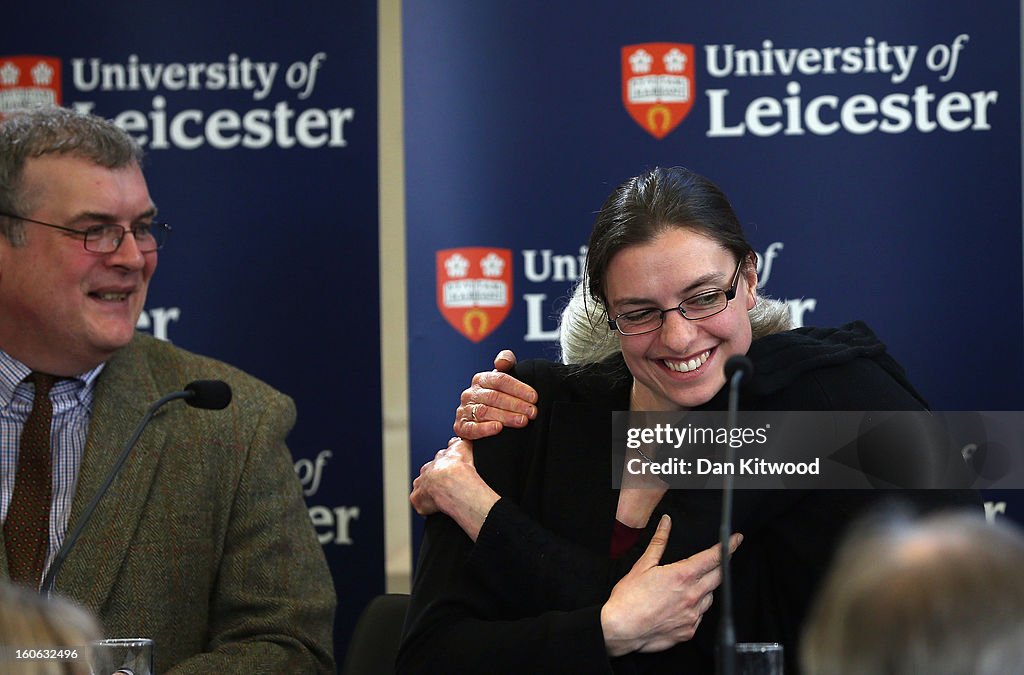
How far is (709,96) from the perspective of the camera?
3.79 metres

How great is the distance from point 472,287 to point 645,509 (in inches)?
55.7

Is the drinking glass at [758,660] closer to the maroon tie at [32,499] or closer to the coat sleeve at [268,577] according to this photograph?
the coat sleeve at [268,577]

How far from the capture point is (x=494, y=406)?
2699 mm

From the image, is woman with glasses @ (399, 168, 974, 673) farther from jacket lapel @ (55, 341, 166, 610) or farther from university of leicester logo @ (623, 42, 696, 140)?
university of leicester logo @ (623, 42, 696, 140)

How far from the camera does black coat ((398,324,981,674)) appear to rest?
2.35 metres

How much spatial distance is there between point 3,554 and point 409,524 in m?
1.43

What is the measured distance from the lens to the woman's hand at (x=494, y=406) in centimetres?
266

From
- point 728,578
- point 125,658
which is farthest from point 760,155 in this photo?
point 125,658

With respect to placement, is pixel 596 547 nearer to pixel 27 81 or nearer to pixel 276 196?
pixel 276 196

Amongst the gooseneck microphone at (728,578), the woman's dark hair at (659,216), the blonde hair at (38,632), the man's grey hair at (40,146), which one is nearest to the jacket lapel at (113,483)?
the man's grey hair at (40,146)

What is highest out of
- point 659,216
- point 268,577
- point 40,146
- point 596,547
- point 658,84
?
point 658,84

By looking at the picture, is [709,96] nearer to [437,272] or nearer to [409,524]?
[437,272]

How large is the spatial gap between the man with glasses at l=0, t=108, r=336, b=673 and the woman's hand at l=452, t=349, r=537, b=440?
2.04 feet

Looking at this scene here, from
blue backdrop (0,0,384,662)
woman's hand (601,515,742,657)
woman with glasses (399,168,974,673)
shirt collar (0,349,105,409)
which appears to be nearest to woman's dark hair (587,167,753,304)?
woman with glasses (399,168,974,673)
